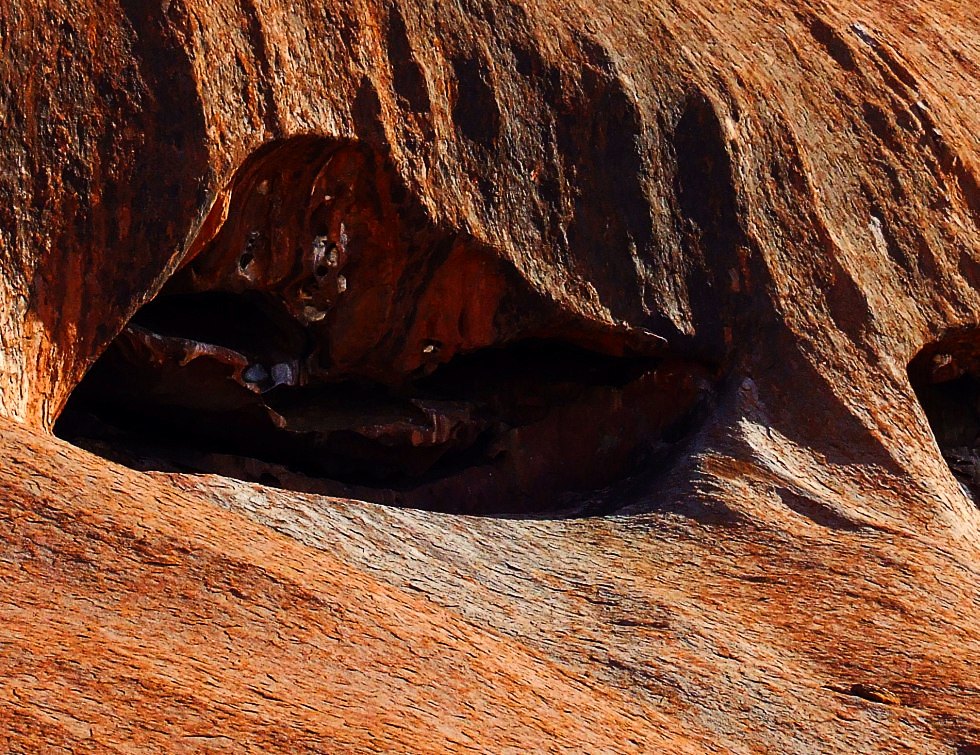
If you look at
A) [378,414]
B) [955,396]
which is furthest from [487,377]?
[955,396]

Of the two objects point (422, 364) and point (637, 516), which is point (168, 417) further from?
point (637, 516)

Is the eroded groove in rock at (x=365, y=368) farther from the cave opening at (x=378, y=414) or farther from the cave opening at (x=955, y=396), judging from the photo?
the cave opening at (x=955, y=396)

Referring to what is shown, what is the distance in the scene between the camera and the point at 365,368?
23.7 ft

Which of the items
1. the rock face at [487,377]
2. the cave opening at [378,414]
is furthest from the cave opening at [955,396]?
the cave opening at [378,414]

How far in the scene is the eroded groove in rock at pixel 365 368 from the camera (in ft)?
21.5

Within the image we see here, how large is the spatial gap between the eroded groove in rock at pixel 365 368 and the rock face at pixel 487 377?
0.02 metres

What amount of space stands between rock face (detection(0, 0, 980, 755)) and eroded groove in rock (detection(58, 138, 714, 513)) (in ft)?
0.06

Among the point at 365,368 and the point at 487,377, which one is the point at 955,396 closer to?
the point at 487,377

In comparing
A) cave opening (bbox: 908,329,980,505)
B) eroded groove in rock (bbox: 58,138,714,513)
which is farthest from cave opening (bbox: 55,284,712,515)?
cave opening (bbox: 908,329,980,505)

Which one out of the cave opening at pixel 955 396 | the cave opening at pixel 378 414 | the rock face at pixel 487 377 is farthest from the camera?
the cave opening at pixel 955 396

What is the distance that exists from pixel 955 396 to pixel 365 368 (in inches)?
142

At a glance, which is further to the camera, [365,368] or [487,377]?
[487,377]

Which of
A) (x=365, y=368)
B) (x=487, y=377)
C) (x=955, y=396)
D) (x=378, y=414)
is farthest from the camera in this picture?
(x=955, y=396)

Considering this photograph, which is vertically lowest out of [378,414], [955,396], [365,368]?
[378,414]
